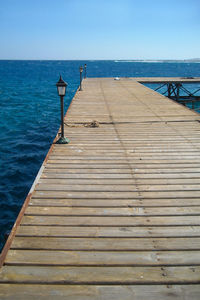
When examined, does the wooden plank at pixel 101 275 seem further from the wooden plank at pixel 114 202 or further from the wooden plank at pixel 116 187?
the wooden plank at pixel 116 187

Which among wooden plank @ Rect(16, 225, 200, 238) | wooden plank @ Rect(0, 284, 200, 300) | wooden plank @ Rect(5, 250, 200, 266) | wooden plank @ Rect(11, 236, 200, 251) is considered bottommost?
wooden plank @ Rect(0, 284, 200, 300)

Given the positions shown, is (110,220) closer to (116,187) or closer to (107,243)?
(107,243)

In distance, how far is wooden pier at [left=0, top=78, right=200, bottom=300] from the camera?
97.0 inches

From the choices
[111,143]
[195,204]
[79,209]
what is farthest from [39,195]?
[111,143]

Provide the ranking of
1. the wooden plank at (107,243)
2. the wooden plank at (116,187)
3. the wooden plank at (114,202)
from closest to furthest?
the wooden plank at (107,243), the wooden plank at (114,202), the wooden plank at (116,187)

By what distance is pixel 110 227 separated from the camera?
3295 mm

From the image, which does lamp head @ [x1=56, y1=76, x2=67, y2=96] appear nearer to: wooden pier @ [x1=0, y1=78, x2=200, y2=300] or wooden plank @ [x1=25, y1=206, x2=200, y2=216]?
wooden pier @ [x1=0, y1=78, x2=200, y2=300]

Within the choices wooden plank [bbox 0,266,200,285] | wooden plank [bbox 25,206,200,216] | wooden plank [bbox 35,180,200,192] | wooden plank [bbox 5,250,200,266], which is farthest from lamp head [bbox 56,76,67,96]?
wooden plank [bbox 0,266,200,285]

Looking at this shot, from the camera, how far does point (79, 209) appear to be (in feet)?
12.1

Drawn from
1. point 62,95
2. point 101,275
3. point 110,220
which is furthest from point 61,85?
point 101,275

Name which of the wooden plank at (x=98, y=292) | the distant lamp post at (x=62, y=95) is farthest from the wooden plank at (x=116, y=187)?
the distant lamp post at (x=62, y=95)

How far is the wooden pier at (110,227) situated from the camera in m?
2.46

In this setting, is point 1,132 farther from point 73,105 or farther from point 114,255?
point 114,255

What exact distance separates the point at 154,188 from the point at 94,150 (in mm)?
2152
